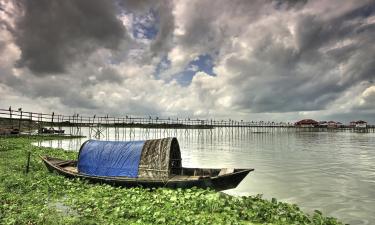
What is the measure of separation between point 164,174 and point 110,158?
132 inches

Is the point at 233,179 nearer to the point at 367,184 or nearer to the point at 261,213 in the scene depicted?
the point at 261,213

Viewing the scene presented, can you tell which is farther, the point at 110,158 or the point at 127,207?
the point at 110,158

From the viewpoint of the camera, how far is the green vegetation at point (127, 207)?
8.63 meters

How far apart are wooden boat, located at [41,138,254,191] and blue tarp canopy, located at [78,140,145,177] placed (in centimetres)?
7

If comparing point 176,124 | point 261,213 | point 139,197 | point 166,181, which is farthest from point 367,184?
point 176,124

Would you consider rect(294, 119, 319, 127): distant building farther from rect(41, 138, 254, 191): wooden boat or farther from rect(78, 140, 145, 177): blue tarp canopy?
rect(78, 140, 145, 177): blue tarp canopy

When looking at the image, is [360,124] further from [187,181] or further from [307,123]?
[187,181]

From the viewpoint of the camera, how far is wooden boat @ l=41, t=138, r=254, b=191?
1281 cm

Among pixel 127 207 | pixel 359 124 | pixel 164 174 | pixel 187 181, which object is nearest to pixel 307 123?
pixel 359 124

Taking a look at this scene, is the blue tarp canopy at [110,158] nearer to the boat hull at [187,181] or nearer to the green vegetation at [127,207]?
the boat hull at [187,181]

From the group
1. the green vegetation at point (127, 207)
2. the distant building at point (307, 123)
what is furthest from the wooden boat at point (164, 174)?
the distant building at point (307, 123)

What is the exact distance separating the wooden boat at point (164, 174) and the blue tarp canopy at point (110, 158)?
0.07m

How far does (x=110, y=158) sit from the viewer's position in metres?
14.9

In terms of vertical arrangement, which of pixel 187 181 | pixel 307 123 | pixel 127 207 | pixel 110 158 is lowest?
pixel 127 207
